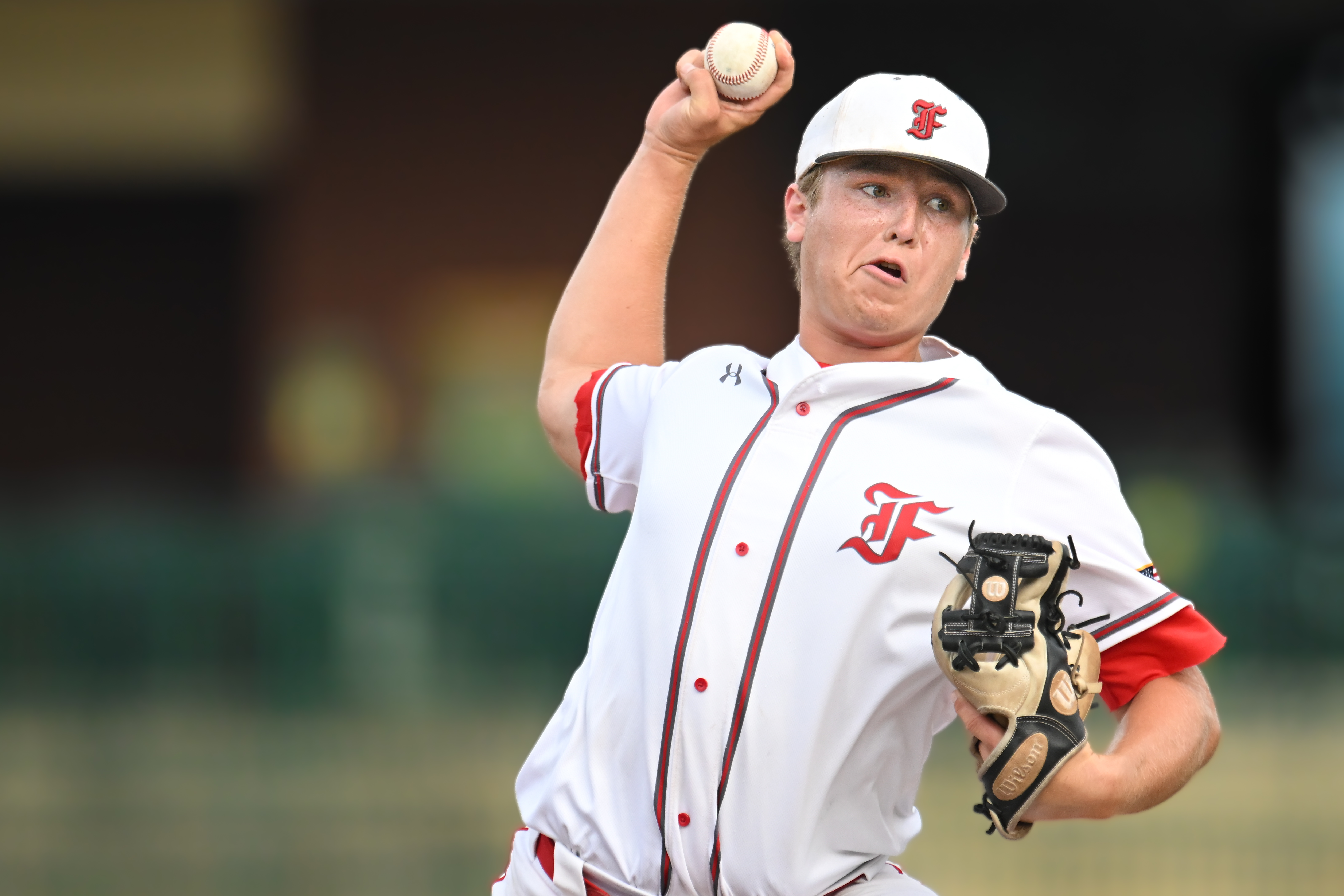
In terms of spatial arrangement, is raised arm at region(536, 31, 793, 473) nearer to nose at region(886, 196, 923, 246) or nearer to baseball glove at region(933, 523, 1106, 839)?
nose at region(886, 196, 923, 246)

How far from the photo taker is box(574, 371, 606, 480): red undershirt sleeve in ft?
9.33

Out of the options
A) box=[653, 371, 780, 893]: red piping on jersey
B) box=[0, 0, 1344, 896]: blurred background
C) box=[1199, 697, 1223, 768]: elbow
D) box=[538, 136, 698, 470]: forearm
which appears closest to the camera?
box=[1199, 697, 1223, 768]: elbow

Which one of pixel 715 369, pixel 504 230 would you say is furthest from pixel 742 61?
pixel 504 230

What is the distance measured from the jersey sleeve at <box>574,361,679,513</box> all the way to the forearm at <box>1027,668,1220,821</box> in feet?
2.86

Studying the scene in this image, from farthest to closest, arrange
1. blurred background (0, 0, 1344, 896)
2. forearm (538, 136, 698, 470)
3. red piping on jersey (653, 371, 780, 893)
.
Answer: blurred background (0, 0, 1344, 896), forearm (538, 136, 698, 470), red piping on jersey (653, 371, 780, 893)

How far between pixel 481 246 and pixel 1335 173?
5841 millimetres

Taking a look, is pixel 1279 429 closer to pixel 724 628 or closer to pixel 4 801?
pixel 4 801

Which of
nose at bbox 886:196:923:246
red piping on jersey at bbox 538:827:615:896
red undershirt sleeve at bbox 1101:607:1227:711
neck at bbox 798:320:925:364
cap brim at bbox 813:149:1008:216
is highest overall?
cap brim at bbox 813:149:1008:216

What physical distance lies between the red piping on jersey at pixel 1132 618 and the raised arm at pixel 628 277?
3.26 feet

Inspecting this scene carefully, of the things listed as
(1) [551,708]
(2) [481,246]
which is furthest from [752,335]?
(1) [551,708]

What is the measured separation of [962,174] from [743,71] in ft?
1.61

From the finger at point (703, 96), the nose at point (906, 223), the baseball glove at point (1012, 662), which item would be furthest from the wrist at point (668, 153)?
the baseball glove at point (1012, 662)

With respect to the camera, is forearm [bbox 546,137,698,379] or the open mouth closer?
the open mouth

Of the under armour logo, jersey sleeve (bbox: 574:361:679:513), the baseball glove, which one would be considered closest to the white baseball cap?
the under armour logo
